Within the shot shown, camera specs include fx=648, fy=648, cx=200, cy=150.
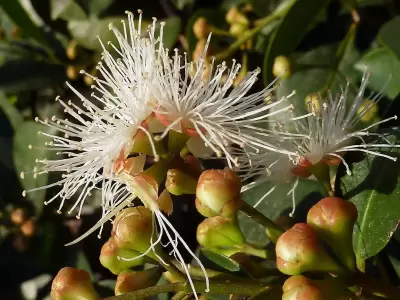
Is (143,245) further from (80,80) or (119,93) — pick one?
(80,80)

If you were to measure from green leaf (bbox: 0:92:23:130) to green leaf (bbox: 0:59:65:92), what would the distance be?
0.10 m

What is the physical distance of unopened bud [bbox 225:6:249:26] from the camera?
63.0 inches

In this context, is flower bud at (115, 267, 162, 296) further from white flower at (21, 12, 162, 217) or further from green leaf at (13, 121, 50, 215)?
green leaf at (13, 121, 50, 215)

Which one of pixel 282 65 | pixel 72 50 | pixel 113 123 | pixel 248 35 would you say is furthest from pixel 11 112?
pixel 113 123

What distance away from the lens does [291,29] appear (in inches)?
55.2

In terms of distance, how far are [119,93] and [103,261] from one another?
0.85ft

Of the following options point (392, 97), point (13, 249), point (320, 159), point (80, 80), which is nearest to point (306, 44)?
point (392, 97)

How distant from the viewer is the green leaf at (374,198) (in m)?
0.98

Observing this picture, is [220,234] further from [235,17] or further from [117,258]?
[235,17]

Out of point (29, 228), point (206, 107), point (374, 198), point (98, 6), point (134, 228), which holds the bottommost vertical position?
→ point (29, 228)

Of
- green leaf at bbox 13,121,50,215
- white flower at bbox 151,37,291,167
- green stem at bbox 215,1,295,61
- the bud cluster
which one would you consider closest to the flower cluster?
white flower at bbox 151,37,291,167

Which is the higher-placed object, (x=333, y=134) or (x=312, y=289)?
(x=333, y=134)

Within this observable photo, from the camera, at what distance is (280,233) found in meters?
0.99

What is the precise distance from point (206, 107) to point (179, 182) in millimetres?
137
